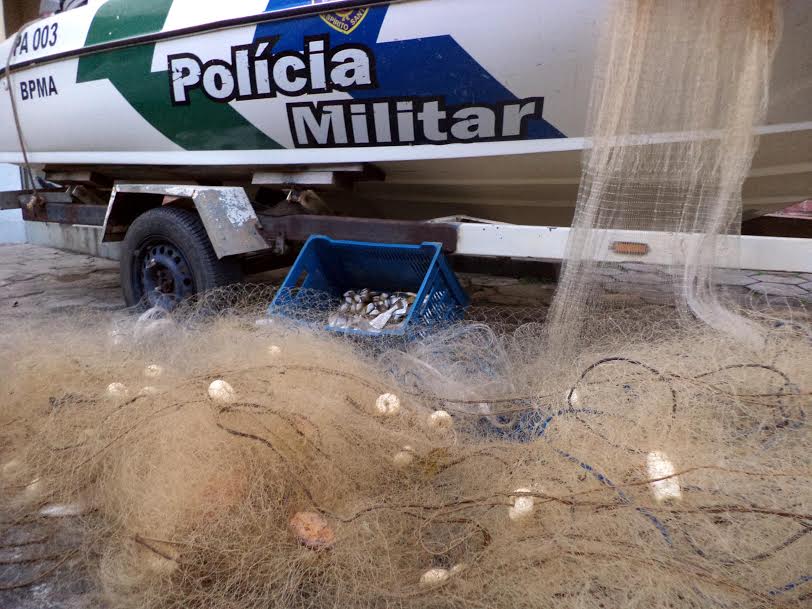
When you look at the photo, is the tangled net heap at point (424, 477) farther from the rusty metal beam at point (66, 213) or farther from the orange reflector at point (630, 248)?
the rusty metal beam at point (66, 213)

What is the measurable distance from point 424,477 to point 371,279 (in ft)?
5.81

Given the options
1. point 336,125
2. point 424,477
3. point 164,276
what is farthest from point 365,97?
point 424,477

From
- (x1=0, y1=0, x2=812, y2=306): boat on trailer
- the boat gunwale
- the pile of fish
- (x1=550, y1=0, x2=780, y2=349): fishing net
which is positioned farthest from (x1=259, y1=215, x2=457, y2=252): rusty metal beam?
the boat gunwale

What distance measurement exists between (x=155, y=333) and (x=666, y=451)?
7.22ft

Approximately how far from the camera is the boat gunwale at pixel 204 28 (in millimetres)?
3047

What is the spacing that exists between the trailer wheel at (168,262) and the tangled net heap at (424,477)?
115 cm

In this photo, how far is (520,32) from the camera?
8.87 ft

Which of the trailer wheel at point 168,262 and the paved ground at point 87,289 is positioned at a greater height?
the trailer wheel at point 168,262

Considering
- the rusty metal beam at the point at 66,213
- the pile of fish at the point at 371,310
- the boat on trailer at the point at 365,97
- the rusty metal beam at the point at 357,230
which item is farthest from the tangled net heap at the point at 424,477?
the rusty metal beam at the point at 66,213

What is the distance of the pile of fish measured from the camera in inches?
117

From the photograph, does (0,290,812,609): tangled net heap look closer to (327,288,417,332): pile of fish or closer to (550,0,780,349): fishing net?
(550,0,780,349): fishing net

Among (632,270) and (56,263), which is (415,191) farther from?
(56,263)

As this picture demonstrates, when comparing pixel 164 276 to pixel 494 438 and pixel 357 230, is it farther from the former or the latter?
pixel 494 438

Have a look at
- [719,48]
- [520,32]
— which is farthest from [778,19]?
[520,32]
